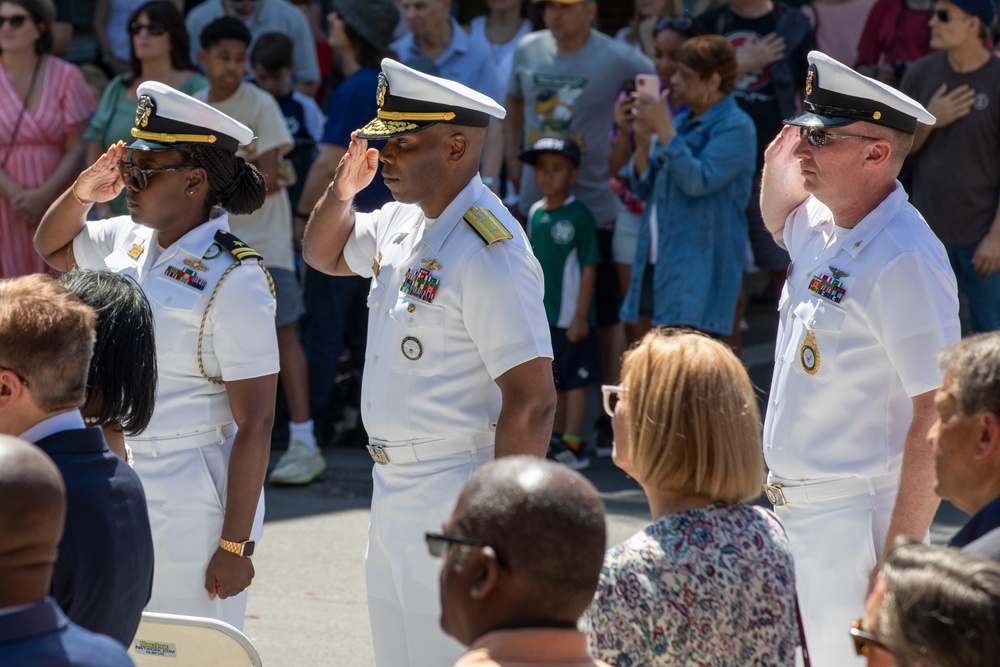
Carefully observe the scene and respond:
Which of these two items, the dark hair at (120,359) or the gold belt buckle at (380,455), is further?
the gold belt buckle at (380,455)

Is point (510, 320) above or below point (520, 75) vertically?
below

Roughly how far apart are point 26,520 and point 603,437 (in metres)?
5.77

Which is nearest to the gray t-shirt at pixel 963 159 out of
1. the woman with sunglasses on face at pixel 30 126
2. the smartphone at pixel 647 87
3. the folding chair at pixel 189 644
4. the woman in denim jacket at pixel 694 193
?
the woman in denim jacket at pixel 694 193

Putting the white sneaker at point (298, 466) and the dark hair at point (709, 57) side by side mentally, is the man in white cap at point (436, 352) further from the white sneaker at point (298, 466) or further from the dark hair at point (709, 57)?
the white sneaker at point (298, 466)

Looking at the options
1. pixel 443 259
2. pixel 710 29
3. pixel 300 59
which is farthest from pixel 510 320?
pixel 300 59

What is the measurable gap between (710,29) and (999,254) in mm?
2138

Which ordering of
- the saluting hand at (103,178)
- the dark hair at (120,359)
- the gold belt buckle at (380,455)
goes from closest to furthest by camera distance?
the dark hair at (120,359) → the gold belt buckle at (380,455) → the saluting hand at (103,178)

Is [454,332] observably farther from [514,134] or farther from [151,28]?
[514,134]

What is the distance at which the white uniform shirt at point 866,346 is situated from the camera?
321cm

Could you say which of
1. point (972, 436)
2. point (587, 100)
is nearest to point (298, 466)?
point (587, 100)

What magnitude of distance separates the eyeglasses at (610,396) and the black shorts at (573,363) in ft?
13.7

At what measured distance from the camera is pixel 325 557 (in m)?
5.95

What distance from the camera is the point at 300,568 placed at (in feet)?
19.1

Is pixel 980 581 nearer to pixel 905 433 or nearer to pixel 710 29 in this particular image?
pixel 905 433
